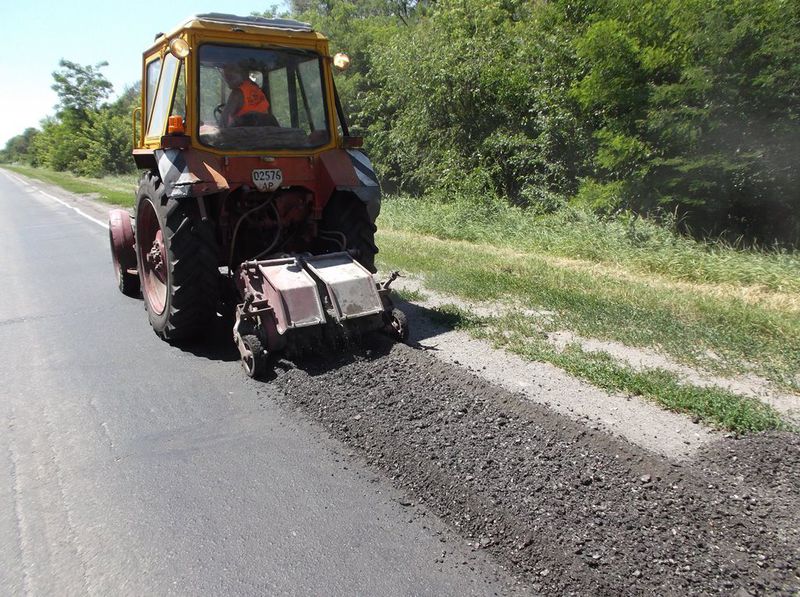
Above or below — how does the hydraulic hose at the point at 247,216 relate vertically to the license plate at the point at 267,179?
below

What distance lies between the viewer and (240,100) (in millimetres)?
5809

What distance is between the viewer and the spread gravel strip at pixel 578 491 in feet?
8.64

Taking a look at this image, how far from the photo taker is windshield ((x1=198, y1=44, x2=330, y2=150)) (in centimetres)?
566

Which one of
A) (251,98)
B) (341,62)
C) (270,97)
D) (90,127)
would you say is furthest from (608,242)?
(90,127)

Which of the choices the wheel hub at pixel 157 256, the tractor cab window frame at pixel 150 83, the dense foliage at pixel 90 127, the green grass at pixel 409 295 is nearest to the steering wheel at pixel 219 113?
the tractor cab window frame at pixel 150 83

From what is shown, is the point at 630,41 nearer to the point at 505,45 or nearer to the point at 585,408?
the point at 505,45

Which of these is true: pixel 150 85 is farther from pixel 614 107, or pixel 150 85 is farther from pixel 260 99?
pixel 614 107

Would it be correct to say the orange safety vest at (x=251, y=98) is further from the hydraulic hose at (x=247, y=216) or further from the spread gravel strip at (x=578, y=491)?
the spread gravel strip at (x=578, y=491)

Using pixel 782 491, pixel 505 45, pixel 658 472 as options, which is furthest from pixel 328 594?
pixel 505 45

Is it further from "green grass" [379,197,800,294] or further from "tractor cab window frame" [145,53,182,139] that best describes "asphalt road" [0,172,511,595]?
"green grass" [379,197,800,294]

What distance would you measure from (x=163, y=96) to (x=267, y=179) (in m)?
1.34

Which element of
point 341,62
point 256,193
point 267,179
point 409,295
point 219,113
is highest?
point 341,62

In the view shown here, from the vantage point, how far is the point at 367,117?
63.9ft

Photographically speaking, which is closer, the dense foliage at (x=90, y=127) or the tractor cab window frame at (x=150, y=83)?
the tractor cab window frame at (x=150, y=83)
